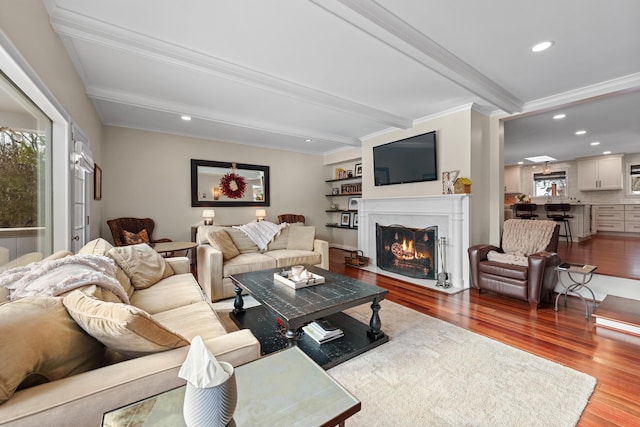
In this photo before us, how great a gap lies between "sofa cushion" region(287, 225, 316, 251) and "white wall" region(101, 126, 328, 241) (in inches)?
72.9

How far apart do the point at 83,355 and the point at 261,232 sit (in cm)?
315

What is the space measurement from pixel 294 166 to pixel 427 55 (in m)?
4.35

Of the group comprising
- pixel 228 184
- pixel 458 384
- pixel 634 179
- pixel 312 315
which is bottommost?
pixel 458 384

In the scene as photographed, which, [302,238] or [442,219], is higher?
[442,219]

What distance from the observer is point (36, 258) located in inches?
76.1

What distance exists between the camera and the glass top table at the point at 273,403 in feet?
2.71

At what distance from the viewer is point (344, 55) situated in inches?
99.3

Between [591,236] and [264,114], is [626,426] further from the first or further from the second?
[591,236]

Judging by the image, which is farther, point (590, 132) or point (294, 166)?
point (294, 166)

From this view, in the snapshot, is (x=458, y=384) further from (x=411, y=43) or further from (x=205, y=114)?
(x=205, y=114)

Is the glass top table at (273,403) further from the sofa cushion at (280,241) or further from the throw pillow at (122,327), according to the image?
the sofa cushion at (280,241)

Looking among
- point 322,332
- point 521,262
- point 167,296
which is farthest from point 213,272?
point 521,262

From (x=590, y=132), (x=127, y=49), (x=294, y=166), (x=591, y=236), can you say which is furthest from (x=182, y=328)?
(x=591, y=236)

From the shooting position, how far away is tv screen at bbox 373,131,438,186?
402cm
